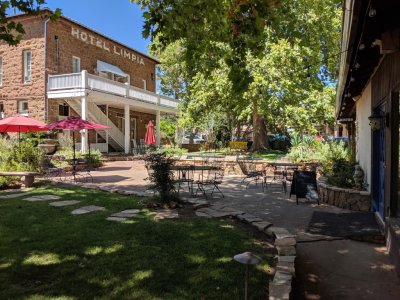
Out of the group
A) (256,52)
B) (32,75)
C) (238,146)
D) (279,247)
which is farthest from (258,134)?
(279,247)

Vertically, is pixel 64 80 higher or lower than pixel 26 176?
higher

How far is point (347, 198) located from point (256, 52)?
4008 mm

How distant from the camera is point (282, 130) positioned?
31.6 m

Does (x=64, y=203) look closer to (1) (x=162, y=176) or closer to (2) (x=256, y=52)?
(1) (x=162, y=176)

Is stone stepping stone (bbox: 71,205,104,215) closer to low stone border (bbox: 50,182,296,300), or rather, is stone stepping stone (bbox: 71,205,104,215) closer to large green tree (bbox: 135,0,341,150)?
low stone border (bbox: 50,182,296,300)

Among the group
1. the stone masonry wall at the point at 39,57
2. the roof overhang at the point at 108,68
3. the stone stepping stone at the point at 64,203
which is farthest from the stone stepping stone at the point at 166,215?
the roof overhang at the point at 108,68

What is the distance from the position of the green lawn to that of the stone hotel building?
14472mm

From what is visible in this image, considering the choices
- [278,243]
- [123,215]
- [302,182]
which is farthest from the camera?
[302,182]

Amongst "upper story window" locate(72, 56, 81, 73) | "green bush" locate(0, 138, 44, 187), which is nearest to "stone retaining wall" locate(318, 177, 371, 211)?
"green bush" locate(0, 138, 44, 187)

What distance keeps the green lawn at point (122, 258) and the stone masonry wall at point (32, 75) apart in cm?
1579

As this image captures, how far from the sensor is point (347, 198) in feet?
26.3

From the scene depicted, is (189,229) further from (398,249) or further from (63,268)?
(398,249)

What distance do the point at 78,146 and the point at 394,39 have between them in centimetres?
1993

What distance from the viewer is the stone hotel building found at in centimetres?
2072
